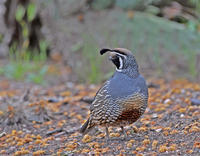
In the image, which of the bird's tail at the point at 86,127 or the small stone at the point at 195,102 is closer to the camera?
the bird's tail at the point at 86,127

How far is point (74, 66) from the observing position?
24.1 feet

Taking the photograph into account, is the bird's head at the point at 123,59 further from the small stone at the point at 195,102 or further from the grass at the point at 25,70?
the grass at the point at 25,70

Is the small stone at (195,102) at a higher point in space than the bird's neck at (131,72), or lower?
lower

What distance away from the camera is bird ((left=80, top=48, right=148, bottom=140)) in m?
3.80

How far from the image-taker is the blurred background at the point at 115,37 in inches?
277

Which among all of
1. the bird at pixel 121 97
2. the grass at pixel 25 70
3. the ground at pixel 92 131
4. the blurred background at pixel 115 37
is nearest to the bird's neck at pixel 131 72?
the bird at pixel 121 97

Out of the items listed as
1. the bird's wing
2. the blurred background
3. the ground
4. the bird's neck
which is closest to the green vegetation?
the blurred background

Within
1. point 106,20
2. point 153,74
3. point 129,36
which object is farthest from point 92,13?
point 153,74

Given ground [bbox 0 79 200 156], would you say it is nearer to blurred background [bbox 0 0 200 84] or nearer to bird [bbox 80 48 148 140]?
bird [bbox 80 48 148 140]

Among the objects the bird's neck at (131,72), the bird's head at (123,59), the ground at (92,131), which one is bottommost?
the ground at (92,131)

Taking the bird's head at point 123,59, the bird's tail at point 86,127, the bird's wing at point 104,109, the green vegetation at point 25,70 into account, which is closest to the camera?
the bird's wing at point 104,109

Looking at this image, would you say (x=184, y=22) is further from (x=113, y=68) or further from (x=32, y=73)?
(x=32, y=73)

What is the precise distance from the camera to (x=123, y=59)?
402 centimetres

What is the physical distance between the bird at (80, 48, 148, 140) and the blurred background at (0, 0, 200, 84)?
286cm
